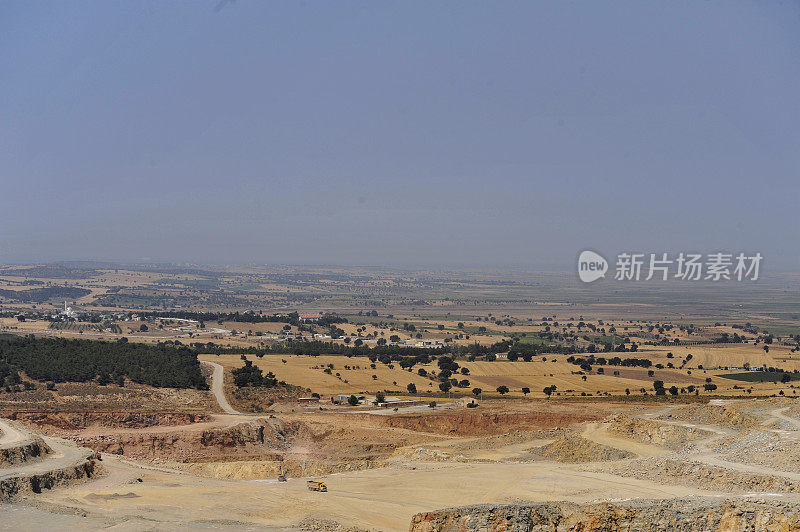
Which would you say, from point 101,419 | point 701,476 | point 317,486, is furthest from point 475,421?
point 701,476

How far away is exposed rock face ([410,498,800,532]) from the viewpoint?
76.3ft

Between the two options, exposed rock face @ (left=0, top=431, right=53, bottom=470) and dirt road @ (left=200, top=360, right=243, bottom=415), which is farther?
dirt road @ (left=200, top=360, right=243, bottom=415)

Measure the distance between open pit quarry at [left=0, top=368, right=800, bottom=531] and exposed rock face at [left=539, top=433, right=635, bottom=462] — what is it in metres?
0.14

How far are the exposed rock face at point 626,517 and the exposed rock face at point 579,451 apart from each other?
21.7 metres

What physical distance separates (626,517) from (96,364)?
6941 cm

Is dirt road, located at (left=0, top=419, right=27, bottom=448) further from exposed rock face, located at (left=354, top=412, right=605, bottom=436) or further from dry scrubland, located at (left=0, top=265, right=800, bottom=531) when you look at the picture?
exposed rock face, located at (left=354, top=412, right=605, bottom=436)

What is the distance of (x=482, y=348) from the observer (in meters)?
133

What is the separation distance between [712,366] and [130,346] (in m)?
86.0

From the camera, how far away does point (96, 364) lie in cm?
8106

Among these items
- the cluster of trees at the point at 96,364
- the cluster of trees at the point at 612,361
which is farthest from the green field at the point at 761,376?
the cluster of trees at the point at 96,364

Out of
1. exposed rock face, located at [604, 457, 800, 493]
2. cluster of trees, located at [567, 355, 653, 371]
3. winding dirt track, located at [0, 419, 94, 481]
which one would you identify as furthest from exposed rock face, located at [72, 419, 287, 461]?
cluster of trees, located at [567, 355, 653, 371]

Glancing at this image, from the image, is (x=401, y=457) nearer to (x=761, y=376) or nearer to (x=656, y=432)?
(x=656, y=432)

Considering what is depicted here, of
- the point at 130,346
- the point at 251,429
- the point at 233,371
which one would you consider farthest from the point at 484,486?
the point at 130,346

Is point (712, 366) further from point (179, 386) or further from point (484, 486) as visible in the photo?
point (484, 486)
